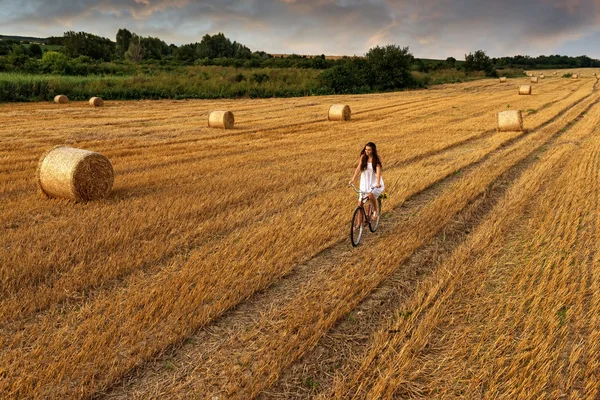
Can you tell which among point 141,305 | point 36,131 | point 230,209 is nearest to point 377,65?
point 36,131

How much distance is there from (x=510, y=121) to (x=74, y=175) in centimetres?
1609

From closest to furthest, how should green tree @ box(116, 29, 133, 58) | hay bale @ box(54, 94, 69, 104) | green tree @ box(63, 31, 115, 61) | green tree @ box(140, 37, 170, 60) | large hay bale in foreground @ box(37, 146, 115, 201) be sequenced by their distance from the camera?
large hay bale in foreground @ box(37, 146, 115, 201), hay bale @ box(54, 94, 69, 104), green tree @ box(63, 31, 115, 61), green tree @ box(140, 37, 170, 60), green tree @ box(116, 29, 133, 58)

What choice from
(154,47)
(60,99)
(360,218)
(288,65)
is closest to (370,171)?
(360,218)

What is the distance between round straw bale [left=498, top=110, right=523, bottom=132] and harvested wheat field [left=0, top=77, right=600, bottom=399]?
6.30 meters

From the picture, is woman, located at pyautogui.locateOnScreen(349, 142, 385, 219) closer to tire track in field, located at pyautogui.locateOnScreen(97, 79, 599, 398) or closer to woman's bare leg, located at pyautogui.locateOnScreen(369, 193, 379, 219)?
woman's bare leg, located at pyautogui.locateOnScreen(369, 193, 379, 219)

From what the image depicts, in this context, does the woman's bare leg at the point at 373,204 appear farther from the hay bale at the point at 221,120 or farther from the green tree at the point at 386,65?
the green tree at the point at 386,65

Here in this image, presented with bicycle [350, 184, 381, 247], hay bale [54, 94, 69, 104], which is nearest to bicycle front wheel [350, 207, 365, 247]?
bicycle [350, 184, 381, 247]

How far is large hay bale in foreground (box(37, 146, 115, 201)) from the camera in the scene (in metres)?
9.41

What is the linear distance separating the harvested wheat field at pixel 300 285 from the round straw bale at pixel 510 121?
6304mm

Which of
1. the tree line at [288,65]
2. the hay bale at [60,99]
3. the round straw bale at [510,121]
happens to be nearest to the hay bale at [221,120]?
the round straw bale at [510,121]

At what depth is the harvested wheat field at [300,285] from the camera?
4.33m

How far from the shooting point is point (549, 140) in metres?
17.4

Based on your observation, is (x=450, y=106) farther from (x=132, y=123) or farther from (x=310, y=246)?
(x=310, y=246)

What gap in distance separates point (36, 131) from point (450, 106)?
24.6m
